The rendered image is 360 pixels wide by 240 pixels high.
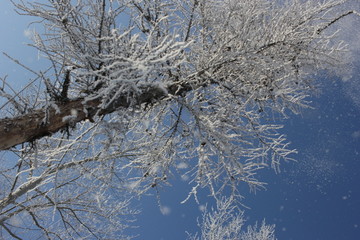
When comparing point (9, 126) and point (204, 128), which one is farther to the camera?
point (204, 128)

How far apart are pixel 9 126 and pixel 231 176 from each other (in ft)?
10.9

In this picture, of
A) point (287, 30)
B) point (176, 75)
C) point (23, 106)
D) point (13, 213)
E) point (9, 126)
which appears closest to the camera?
point (9, 126)

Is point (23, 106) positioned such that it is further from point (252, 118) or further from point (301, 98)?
point (301, 98)

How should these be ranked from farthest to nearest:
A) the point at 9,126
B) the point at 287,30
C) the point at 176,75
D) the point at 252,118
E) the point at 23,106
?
the point at 252,118 < the point at 176,75 < the point at 287,30 < the point at 23,106 < the point at 9,126

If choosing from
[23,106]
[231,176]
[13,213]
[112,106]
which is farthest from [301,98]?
[13,213]

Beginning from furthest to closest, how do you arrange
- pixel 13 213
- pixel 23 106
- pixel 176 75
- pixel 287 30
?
pixel 13 213 → pixel 176 75 → pixel 287 30 → pixel 23 106

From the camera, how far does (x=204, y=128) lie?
13.9 feet

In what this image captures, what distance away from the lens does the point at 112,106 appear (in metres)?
3.65

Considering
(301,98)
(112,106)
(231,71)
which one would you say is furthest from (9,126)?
(301,98)

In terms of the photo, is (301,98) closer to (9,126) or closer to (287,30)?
(287,30)

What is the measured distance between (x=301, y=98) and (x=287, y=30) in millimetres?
2339

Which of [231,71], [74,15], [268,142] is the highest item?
[74,15]

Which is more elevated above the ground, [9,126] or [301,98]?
[9,126]

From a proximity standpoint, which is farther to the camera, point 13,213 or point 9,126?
point 13,213
